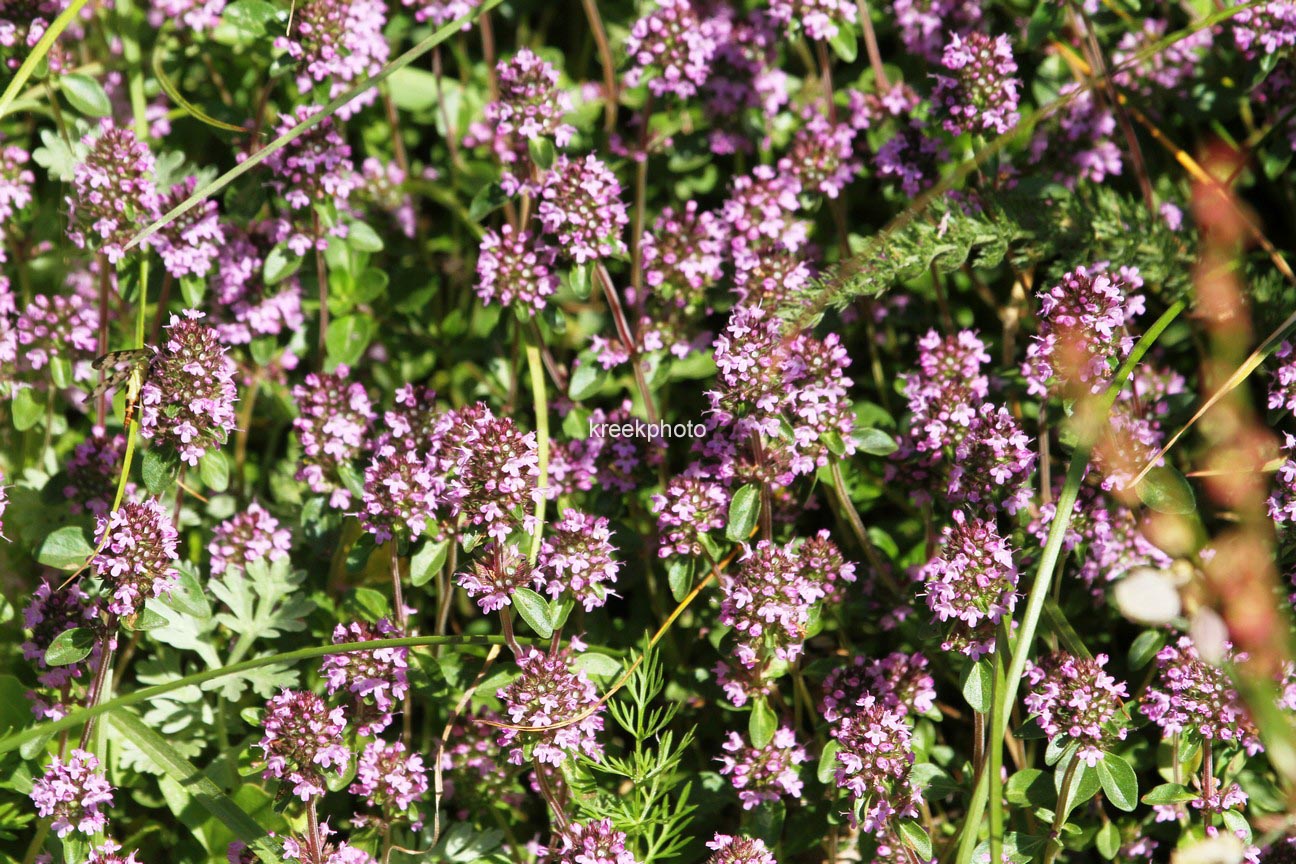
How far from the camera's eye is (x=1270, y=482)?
2.93 meters

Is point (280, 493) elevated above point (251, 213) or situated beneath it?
situated beneath

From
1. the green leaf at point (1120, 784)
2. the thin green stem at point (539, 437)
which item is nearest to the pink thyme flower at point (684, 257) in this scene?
the thin green stem at point (539, 437)

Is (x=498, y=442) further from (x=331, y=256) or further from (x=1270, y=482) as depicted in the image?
(x=1270, y=482)

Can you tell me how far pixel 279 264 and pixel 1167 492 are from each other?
2.41 metres


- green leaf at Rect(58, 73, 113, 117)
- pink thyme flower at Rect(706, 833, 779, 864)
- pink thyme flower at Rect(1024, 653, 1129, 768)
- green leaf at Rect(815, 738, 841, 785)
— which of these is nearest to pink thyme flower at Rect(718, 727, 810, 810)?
green leaf at Rect(815, 738, 841, 785)

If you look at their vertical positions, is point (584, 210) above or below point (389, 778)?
above

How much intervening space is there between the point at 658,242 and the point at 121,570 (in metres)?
1.58

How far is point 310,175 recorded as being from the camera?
10.7ft

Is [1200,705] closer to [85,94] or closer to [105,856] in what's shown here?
[105,856]

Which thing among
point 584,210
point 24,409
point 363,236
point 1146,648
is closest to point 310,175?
point 363,236

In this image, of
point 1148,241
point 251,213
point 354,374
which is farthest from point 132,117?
point 1148,241

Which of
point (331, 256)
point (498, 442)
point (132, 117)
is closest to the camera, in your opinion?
point (498, 442)

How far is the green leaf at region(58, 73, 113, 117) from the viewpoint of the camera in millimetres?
3314

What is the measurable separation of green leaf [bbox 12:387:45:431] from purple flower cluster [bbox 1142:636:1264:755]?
2.98 meters
